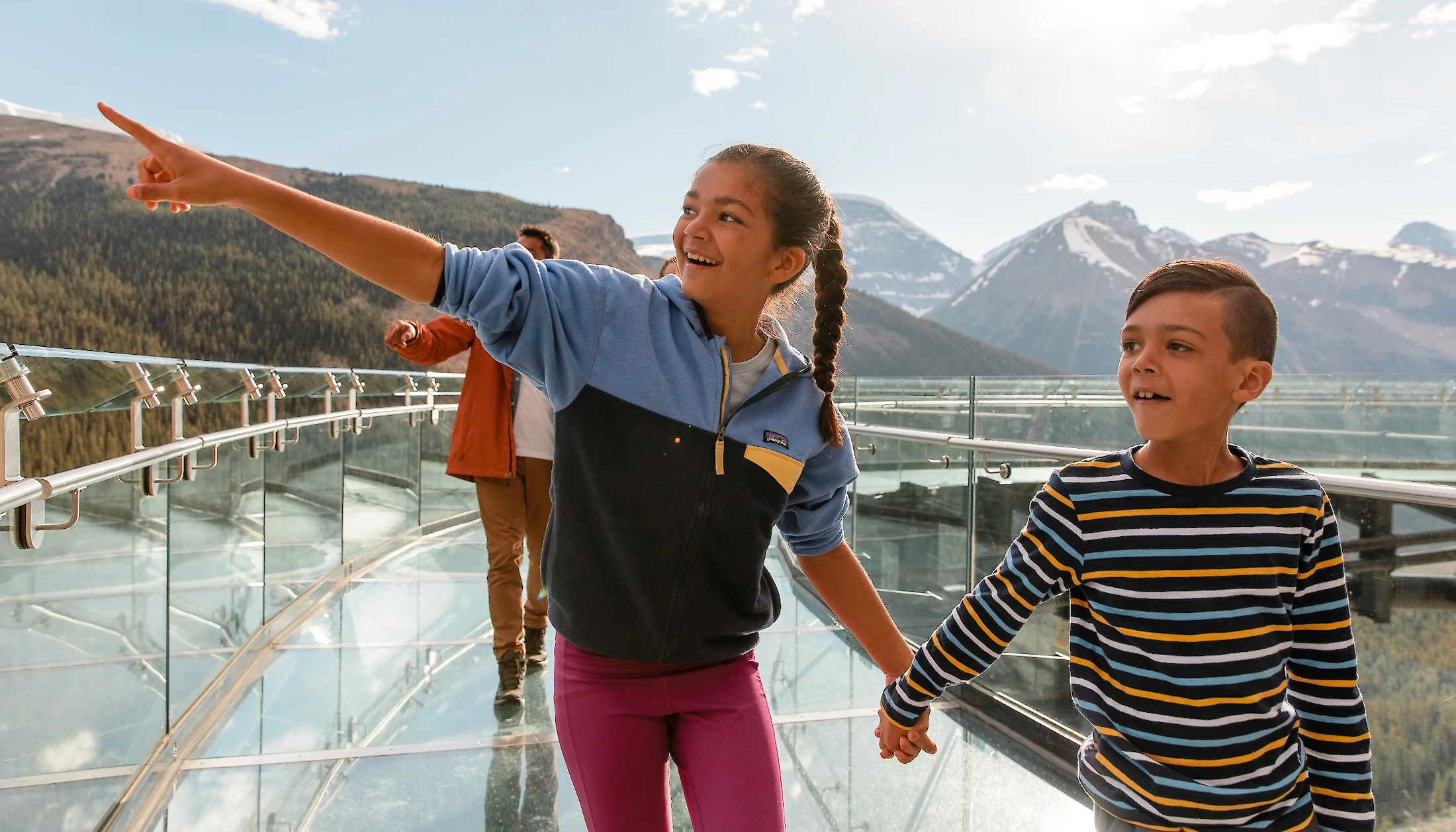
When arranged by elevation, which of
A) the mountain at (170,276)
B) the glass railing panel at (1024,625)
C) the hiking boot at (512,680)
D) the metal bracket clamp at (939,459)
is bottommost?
the hiking boot at (512,680)

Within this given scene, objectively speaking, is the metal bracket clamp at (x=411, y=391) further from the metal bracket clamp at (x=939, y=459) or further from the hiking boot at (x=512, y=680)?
the metal bracket clamp at (x=939, y=459)

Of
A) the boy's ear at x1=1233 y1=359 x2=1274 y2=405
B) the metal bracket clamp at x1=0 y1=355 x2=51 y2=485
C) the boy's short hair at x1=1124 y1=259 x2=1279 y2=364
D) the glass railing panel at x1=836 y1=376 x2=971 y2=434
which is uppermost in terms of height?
the boy's short hair at x1=1124 y1=259 x2=1279 y2=364

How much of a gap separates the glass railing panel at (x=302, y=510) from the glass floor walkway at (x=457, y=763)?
0.38 metres

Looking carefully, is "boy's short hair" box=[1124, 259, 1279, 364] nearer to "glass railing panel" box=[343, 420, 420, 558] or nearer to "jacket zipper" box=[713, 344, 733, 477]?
"jacket zipper" box=[713, 344, 733, 477]

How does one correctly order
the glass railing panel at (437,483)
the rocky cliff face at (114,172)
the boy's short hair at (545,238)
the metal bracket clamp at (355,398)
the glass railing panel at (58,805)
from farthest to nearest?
the rocky cliff face at (114,172), the glass railing panel at (437,483), the metal bracket clamp at (355,398), the boy's short hair at (545,238), the glass railing panel at (58,805)

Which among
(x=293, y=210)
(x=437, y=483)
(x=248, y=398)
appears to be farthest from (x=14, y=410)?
(x=437, y=483)

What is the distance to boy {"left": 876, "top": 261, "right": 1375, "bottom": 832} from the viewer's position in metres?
1.02

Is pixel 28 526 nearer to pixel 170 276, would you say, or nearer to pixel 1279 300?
pixel 170 276

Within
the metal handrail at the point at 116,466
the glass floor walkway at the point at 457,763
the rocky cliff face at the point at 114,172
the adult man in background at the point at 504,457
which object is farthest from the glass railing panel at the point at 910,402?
the rocky cliff face at the point at 114,172

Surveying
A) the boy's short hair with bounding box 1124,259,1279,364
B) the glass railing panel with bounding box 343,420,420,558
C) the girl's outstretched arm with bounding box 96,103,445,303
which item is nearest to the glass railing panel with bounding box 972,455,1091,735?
the boy's short hair with bounding box 1124,259,1279,364

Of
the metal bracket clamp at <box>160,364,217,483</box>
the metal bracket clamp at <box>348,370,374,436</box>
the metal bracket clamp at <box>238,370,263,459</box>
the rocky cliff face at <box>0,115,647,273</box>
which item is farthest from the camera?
the rocky cliff face at <box>0,115,647,273</box>

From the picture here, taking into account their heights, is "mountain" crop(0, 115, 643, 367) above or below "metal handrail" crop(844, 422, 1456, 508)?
above

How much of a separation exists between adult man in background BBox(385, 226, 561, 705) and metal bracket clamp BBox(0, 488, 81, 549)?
5.22 ft

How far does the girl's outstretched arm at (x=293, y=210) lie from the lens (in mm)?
864
